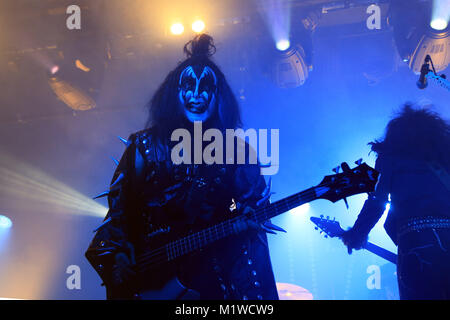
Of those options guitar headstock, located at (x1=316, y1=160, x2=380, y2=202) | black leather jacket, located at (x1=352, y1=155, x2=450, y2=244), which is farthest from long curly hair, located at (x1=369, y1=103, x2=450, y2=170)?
guitar headstock, located at (x1=316, y1=160, x2=380, y2=202)

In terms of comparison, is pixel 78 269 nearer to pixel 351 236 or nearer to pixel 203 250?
pixel 203 250

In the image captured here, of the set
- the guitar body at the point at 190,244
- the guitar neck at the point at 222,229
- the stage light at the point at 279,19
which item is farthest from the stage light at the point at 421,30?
the guitar neck at the point at 222,229

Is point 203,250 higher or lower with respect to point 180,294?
higher

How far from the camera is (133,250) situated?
2387mm

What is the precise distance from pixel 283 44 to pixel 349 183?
9.27 ft

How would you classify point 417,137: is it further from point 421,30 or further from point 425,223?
point 421,30

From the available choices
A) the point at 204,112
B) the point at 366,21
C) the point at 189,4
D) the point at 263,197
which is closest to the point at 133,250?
the point at 263,197

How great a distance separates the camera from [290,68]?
15.0 feet

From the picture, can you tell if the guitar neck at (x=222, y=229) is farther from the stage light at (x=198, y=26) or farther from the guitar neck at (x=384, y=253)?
the stage light at (x=198, y=26)

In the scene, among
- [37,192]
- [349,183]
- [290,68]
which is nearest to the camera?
[349,183]

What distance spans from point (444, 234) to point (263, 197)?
4.50 ft

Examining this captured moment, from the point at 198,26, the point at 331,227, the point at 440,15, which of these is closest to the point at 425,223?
the point at 331,227

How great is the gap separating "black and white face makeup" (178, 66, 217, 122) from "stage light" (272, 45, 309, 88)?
75.6 inches

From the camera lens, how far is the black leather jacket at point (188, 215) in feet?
7.59
